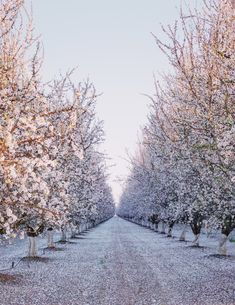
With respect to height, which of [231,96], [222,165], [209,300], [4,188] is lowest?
[209,300]

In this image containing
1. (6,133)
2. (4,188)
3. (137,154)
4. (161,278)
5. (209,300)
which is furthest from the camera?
(137,154)

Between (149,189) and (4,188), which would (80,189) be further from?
(149,189)

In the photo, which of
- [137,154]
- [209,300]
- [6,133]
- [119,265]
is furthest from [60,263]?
[137,154]

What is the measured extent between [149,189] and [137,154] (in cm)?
727

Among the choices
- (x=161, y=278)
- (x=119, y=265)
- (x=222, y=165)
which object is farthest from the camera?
(x=119, y=265)

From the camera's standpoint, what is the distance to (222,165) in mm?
14141

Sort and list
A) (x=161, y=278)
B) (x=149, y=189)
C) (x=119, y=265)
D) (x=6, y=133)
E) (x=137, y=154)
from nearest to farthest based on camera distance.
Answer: (x=6, y=133), (x=161, y=278), (x=119, y=265), (x=149, y=189), (x=137, y=154)

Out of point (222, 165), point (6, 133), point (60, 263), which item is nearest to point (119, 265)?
point (60, 263)

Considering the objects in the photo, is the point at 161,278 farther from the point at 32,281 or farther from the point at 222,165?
the point at 222,165

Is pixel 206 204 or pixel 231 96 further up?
pixel 231 96

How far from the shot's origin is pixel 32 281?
2039 cm

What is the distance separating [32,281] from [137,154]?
163 ft

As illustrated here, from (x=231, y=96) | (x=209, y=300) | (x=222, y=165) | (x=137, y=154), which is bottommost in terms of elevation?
(x=209, y=300)

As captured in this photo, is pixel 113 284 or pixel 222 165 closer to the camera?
pixel 222 165
